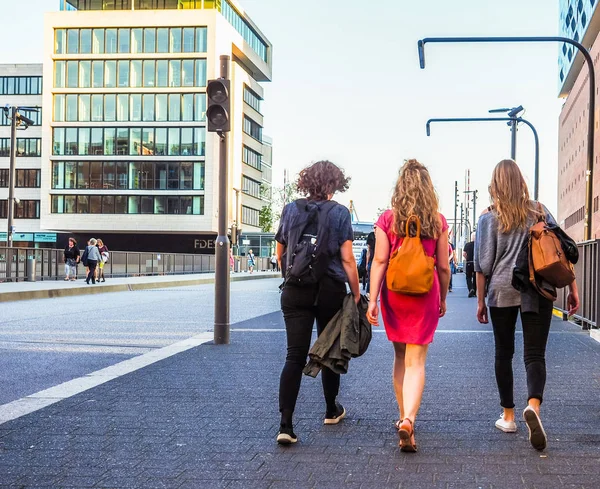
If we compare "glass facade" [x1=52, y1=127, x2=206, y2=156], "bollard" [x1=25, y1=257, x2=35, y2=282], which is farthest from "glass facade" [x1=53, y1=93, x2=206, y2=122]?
"bollard" [x1=25, y1=257, x2=35, y2=282]

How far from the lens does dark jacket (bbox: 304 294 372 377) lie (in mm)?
5223

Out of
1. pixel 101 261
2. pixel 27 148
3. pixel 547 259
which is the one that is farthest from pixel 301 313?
pixel 27 148

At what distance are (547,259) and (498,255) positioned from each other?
36 cm

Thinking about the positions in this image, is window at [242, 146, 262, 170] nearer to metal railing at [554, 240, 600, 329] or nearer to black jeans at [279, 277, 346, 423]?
metal railing at [554, 240, 600, 329]

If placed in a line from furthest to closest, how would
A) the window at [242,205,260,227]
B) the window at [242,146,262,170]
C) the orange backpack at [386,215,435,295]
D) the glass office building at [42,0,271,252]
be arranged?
the window at [242,205,260,227] < the window at [242,146,262,170] < the glass office building at [42,0,271,252] < the orange backpack at [386,215,435,295]

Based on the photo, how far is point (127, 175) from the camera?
7781 cm

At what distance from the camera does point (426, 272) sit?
16.3ft

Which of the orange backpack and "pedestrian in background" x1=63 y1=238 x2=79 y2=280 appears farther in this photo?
"pedestrian in background" x1=63 y1=238 x2=79 y2=280

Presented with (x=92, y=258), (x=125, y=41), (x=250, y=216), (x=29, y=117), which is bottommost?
(x=92, y=258)

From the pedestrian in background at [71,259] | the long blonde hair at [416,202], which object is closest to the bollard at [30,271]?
the pedestrian in background at [71,259]

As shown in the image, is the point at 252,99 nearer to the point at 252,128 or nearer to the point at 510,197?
the point at 252,128

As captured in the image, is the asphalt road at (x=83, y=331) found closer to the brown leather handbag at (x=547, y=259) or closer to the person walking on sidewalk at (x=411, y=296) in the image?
the person walking on sidewalk at (x=411, y=296)

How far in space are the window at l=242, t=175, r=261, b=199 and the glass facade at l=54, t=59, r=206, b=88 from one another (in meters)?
11.9

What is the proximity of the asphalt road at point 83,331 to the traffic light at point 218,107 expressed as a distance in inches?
109
